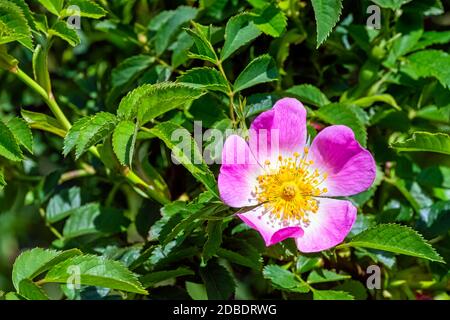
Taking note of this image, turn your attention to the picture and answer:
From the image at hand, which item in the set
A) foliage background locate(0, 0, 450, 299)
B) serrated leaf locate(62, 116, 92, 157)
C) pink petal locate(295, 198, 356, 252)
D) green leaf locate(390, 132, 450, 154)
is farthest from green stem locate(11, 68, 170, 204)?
green leaf locate(390, 132, 450, 154)

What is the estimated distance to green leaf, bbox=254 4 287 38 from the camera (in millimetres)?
1031

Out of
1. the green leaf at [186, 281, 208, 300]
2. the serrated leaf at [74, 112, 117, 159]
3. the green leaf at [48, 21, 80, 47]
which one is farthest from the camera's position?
the green leaf at [186, 281, 208, 300]

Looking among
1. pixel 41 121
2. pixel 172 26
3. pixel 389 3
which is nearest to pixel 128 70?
A: pixel 172 26

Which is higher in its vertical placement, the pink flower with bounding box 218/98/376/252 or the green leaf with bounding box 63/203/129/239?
the pink flower with bounding box 218/98/376/252

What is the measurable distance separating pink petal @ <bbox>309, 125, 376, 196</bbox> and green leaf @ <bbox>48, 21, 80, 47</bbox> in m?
0.34

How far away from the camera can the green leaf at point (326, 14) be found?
943 mm

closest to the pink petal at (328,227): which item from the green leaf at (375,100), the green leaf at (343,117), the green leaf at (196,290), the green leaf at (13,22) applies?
the green leaf at (343,117)

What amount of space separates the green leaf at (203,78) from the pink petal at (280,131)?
67 mm

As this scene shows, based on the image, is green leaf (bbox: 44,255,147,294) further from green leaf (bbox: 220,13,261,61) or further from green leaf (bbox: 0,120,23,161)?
green leaf (bbox: 220,13,261,61)

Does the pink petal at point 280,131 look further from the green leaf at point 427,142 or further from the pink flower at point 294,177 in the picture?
the green leaf at point 427,142

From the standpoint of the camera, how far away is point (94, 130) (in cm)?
90

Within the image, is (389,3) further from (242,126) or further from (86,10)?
(86,10)

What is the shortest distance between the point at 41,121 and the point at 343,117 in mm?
412
